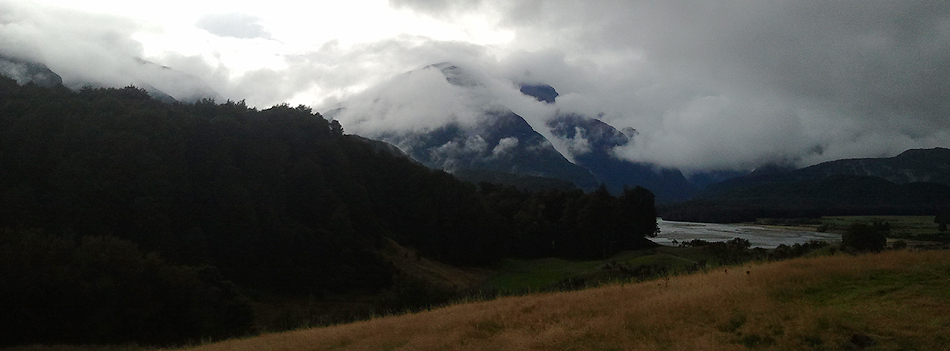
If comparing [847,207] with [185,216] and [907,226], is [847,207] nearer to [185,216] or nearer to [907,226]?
[907,226]

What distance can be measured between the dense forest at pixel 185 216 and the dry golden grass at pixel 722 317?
43.8ft

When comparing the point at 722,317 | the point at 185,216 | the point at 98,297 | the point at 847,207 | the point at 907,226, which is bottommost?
the point at 98,297

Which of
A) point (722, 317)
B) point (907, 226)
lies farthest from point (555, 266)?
point (907, 226)

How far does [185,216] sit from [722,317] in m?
40.5

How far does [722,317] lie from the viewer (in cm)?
1055

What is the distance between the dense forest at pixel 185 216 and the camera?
24.5m

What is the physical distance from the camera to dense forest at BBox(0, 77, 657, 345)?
80.2 feet

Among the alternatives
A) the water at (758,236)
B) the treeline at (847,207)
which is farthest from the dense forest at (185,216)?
the treeline at (847,207)

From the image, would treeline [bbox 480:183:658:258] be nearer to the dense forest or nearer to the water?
the dense forest

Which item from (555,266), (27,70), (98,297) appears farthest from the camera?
(27,70)

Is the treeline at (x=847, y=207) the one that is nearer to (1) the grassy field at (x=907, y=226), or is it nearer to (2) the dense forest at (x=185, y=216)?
(1) the grassy field at (x=907, y=226)

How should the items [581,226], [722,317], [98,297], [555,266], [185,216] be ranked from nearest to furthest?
[722,317] → [98,297] → [185,216] → [555,266] → [581,226]

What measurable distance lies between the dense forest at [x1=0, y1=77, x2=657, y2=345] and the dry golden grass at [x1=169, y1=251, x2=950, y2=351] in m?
13.4

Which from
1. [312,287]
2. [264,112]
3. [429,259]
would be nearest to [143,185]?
[312,287]
